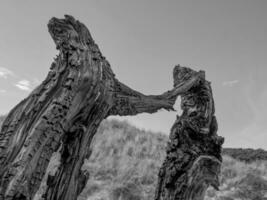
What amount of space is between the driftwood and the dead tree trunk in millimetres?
714

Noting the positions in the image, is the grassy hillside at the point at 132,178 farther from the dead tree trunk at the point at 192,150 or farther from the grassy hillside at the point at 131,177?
the dead tree trunk at the point at 192,150

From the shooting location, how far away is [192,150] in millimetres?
1608

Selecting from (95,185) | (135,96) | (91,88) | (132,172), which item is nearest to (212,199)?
(132,172)

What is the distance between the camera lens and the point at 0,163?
68 centimetres

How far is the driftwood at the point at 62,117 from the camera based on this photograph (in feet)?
2.31

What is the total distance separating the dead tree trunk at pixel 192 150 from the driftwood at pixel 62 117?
0.71m

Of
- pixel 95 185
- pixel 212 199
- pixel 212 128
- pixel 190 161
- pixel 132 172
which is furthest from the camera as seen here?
pixel 132 172

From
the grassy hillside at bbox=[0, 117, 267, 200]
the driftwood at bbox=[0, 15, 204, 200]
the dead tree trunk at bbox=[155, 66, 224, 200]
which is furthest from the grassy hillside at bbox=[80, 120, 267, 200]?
the driftwood at bbox=[0, 15, 204, 200]

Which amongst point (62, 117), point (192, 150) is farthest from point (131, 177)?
point (62, 117)

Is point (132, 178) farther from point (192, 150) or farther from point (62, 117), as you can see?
point (62, 117)

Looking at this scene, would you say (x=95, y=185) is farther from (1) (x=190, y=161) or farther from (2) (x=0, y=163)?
(2) (x=0, y=163)

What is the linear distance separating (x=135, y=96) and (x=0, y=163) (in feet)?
2.38

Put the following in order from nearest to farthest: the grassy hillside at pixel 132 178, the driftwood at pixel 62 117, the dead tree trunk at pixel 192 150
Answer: the driftwood at pixel 62 117, the dead tree trunk at pixel 192 150, the grassy hillside at pixel 132 178

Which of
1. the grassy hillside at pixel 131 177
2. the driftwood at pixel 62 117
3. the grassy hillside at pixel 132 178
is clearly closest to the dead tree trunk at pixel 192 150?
the driftwood at pixel 62 117
